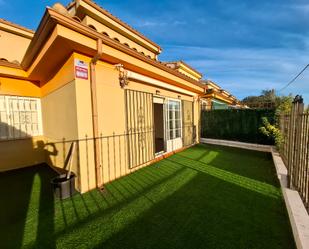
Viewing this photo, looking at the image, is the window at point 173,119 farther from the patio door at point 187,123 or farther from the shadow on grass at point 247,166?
the shadow on grass at point 247,166

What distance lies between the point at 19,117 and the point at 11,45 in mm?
4287

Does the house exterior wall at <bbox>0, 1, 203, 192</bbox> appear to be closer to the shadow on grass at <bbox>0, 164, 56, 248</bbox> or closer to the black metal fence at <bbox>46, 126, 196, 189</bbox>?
the black metal fence at <bbox>46, 126, 196, 189</bbox>

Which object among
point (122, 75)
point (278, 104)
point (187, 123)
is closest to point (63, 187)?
point (122, 75)

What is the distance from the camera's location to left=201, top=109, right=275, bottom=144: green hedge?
8008 millimetres

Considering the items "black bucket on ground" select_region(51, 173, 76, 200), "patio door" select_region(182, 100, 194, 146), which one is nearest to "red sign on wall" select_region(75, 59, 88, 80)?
"black bucket on ground" select_region(51, 173, 76, 200)

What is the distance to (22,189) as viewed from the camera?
3.82 meters

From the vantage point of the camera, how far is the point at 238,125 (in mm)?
8781

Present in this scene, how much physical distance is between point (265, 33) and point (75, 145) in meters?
9.25

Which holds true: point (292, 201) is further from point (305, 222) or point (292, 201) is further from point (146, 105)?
point (146, 105)

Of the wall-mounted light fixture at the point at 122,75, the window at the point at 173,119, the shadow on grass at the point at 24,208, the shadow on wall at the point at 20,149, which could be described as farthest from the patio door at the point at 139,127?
the shadow on wall at the point at 20,149

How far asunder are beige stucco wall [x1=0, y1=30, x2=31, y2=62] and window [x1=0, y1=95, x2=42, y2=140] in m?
3.47

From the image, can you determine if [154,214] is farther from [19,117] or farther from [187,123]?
[187,123]

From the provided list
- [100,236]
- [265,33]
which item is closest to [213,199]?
[100,236]

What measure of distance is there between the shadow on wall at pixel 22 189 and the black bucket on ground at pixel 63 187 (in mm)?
216
